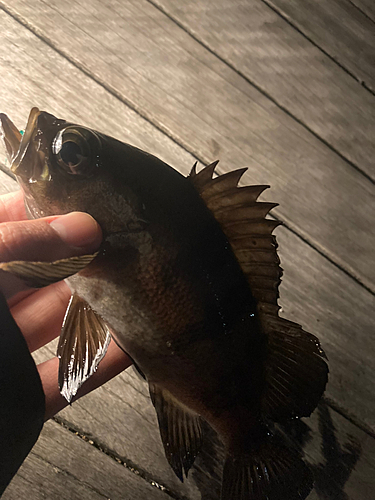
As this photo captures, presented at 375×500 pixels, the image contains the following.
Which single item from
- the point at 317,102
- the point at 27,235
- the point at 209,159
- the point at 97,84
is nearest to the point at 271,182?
the point at 209,159

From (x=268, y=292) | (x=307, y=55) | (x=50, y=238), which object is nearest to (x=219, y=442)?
(x=268, y=292)

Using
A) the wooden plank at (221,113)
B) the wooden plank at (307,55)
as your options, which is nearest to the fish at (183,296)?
the wooden plank at (221,113)

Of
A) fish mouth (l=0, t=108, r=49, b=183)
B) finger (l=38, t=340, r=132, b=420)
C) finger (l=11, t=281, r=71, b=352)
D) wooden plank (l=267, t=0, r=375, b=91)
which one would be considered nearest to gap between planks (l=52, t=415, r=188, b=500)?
finger (l=38, t=340, r=132, b=420)

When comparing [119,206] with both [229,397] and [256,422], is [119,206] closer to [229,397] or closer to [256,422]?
[229,397]

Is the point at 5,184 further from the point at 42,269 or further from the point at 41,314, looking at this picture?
the point at 42,269

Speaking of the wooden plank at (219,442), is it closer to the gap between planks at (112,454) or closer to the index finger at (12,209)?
the gap between planks at (112,454)
